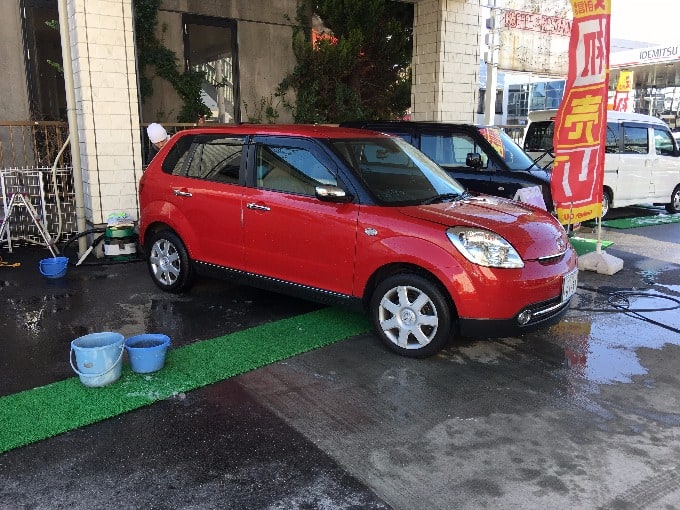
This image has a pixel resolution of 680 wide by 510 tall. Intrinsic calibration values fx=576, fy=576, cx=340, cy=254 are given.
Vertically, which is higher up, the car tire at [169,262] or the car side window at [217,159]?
the car side window at [217,159]

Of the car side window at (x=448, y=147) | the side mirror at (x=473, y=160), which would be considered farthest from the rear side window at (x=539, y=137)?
the side mirror at (x=473, y=160)

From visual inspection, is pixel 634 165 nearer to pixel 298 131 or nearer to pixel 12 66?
pixel 298 131

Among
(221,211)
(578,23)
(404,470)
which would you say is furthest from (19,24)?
(404,470)

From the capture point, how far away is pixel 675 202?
11.8 m

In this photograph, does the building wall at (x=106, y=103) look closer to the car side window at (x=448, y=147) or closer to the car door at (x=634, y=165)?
the car side window at (x=448, y=147)

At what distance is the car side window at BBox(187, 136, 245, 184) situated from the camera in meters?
5.35

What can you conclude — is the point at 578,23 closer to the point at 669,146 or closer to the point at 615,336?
the point at 615,336

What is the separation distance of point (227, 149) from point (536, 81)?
4065 cm

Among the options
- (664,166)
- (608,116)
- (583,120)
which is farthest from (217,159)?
(664,166)

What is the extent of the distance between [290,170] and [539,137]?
7.06 m

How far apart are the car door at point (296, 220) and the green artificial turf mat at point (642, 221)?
7.44 metres

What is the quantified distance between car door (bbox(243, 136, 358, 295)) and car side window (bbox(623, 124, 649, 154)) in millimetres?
7990

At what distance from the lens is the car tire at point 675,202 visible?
38.3 feet

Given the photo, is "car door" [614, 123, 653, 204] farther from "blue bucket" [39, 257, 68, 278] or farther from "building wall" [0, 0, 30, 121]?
"building wall" [0, 0, 30, 121]
